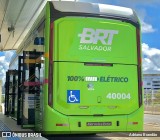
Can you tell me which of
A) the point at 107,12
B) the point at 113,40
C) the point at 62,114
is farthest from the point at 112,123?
the point at 107,12

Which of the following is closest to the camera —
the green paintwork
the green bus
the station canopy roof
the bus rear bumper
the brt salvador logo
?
the bus rear bumper

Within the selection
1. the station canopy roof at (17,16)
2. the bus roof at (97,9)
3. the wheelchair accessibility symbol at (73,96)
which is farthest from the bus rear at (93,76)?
the station canopy roof at (17,16)

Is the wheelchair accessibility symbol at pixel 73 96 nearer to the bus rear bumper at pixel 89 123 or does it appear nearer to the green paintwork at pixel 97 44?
the bus rear bumper at pixel 89 123

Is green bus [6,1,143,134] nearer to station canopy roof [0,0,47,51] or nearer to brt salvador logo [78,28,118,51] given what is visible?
brt salvador logo [78,28,118,51]

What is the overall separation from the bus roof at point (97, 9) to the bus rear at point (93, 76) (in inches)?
5.3

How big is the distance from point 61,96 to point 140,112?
7.11 ft

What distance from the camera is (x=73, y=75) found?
30.7 ft

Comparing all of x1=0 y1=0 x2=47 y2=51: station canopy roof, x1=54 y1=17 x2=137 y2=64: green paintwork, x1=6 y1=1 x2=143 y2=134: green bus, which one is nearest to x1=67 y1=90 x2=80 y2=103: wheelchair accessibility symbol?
x1=6 y1=1 x2=143 y2=134: green bus

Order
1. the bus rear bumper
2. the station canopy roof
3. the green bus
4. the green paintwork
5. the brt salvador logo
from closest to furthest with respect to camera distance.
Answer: the bus rear bumper → the green bus → the green paintwork → the brt salvador logo → the station canopy roof

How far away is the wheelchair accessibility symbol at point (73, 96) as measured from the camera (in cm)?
923

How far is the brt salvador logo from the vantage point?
9594 mm

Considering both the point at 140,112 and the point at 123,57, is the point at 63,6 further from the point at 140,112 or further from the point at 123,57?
the point at 140,112

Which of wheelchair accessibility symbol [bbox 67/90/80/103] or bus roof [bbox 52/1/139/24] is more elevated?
bus roof [bbox 52/1/139/24]

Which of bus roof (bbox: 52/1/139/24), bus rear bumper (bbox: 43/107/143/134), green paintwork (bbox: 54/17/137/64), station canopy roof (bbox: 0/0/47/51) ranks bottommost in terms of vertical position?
bus rear bumper (bbox: 43/107/143/134)
